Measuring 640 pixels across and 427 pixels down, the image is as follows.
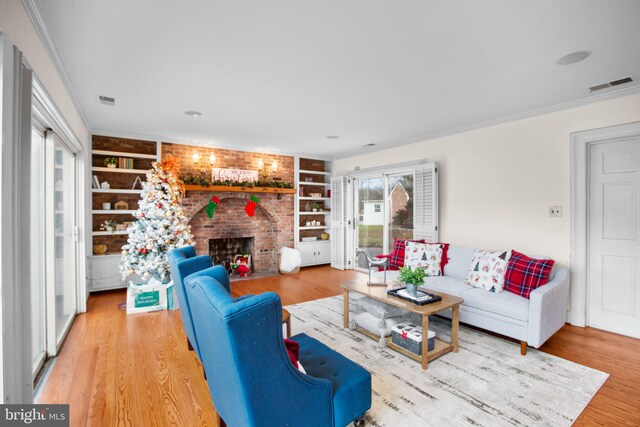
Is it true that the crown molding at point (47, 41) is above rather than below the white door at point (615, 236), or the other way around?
above

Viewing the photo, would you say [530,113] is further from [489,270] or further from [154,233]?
[154,233]

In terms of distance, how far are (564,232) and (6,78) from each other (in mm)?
4904

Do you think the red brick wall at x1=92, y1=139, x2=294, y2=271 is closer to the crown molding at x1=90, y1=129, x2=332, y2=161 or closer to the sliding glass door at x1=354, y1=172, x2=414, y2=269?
the crown molding at x1=90, y1=129, x2=332, y2=161

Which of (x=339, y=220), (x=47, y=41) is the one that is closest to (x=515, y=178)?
(x=339, y=220)

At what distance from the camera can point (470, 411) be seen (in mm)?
2012

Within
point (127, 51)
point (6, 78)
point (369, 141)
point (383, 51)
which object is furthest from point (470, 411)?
point (369, 141)

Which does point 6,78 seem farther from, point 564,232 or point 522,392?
point 564,232

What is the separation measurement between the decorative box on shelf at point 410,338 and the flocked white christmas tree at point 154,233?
3115 mm

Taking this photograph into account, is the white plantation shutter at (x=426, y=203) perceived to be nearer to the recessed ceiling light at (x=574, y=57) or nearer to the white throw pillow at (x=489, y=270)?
the white throw pillow at (x=489, y=270)

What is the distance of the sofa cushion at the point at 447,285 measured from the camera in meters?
3.38

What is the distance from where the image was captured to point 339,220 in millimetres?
6754

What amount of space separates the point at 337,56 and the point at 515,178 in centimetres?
299

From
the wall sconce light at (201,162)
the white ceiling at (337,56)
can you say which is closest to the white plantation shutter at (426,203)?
the white ceiling at (337,56)

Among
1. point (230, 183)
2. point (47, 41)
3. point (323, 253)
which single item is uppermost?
point (47, 41)
